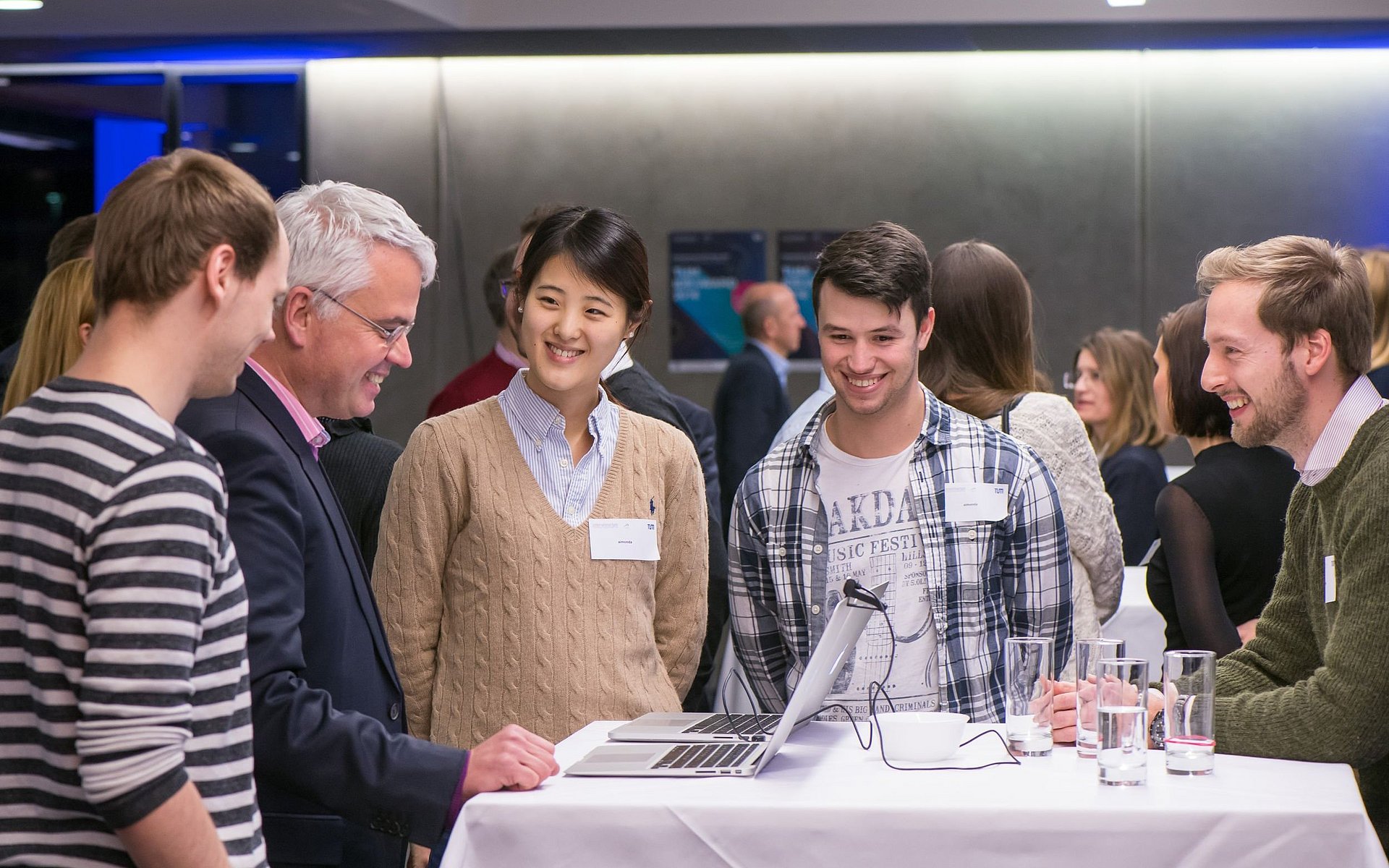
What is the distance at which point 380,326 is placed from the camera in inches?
77.3

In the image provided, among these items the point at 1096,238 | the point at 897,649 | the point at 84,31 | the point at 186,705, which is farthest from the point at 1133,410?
the point at 84,31

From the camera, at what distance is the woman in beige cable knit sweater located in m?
2.26

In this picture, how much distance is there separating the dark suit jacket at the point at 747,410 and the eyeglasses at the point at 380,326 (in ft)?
13.0

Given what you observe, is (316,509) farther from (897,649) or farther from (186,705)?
(897,649)

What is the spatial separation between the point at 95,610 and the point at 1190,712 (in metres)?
A: 1.41

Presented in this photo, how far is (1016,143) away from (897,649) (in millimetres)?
4826

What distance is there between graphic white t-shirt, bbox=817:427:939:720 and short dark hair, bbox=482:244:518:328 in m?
1.76

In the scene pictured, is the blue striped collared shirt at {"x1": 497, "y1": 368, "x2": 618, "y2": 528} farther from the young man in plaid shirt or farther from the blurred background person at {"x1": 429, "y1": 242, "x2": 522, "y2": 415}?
the blurred background person at {"x1": 429, "y1": 242, "x2": 522, "y2": 415}

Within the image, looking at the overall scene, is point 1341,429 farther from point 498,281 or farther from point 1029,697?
point 498,281

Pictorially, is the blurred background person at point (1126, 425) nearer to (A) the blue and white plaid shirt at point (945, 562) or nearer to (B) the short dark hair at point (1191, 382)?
(B) the short dark hair at point (1191, 382)

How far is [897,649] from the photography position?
2.36 m

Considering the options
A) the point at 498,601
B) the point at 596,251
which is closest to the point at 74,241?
the point at 596,251

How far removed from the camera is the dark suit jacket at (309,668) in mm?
1599

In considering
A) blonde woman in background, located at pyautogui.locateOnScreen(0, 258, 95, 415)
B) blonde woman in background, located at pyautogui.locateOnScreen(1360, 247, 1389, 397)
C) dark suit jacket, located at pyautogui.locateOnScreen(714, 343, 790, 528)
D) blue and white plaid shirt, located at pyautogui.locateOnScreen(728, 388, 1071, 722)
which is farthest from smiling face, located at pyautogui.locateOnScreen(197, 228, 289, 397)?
dark suit jacket, located at pyautogui.locateOnScreen(714, 343, 790, 528)
